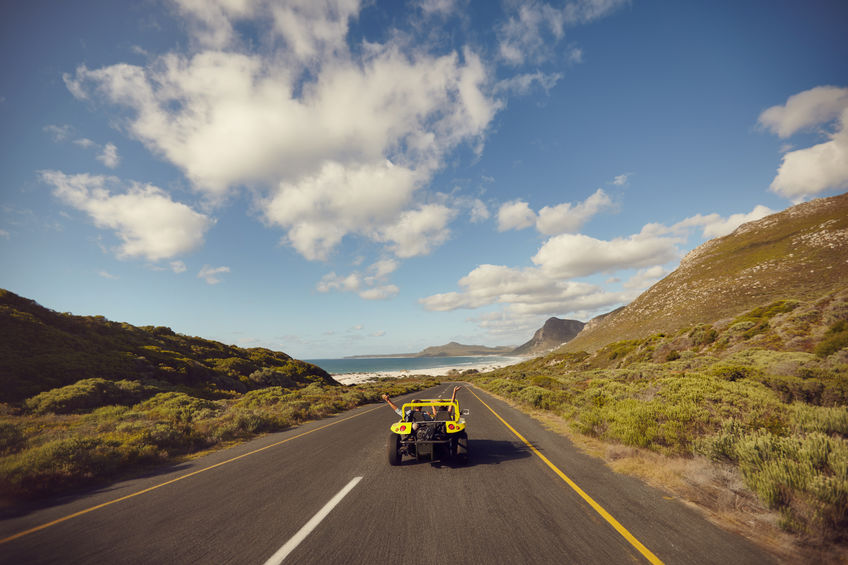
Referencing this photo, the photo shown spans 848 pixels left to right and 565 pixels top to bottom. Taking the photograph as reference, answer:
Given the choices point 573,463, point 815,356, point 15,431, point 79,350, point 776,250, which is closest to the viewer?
point 573,463

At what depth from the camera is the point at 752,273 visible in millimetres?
49094

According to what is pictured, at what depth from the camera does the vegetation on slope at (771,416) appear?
13.3 ft

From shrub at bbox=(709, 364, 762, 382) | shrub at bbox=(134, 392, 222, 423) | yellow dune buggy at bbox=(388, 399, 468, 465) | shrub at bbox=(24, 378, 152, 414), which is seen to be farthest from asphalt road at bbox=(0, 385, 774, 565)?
shrub at bbox=(24, 378, 152, 414)

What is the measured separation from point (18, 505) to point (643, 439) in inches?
501

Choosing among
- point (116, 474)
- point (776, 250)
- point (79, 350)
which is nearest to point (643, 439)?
point (116, 474)

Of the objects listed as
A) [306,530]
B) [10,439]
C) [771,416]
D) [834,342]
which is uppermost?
[10,439]

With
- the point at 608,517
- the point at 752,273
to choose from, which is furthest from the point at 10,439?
the point at 752,273

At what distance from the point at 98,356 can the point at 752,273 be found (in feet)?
267

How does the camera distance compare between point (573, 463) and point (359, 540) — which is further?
point (573, 463)

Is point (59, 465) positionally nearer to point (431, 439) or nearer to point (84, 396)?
point (431, 439)

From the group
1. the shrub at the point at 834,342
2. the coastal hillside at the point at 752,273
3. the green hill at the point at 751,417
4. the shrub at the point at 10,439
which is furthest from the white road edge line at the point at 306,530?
the coastal hillside at the point at 752,273

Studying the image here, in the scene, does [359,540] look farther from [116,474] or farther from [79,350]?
[79,350]

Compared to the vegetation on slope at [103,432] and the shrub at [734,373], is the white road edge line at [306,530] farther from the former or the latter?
the shrub at [734,373]

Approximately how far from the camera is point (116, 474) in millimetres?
7375
